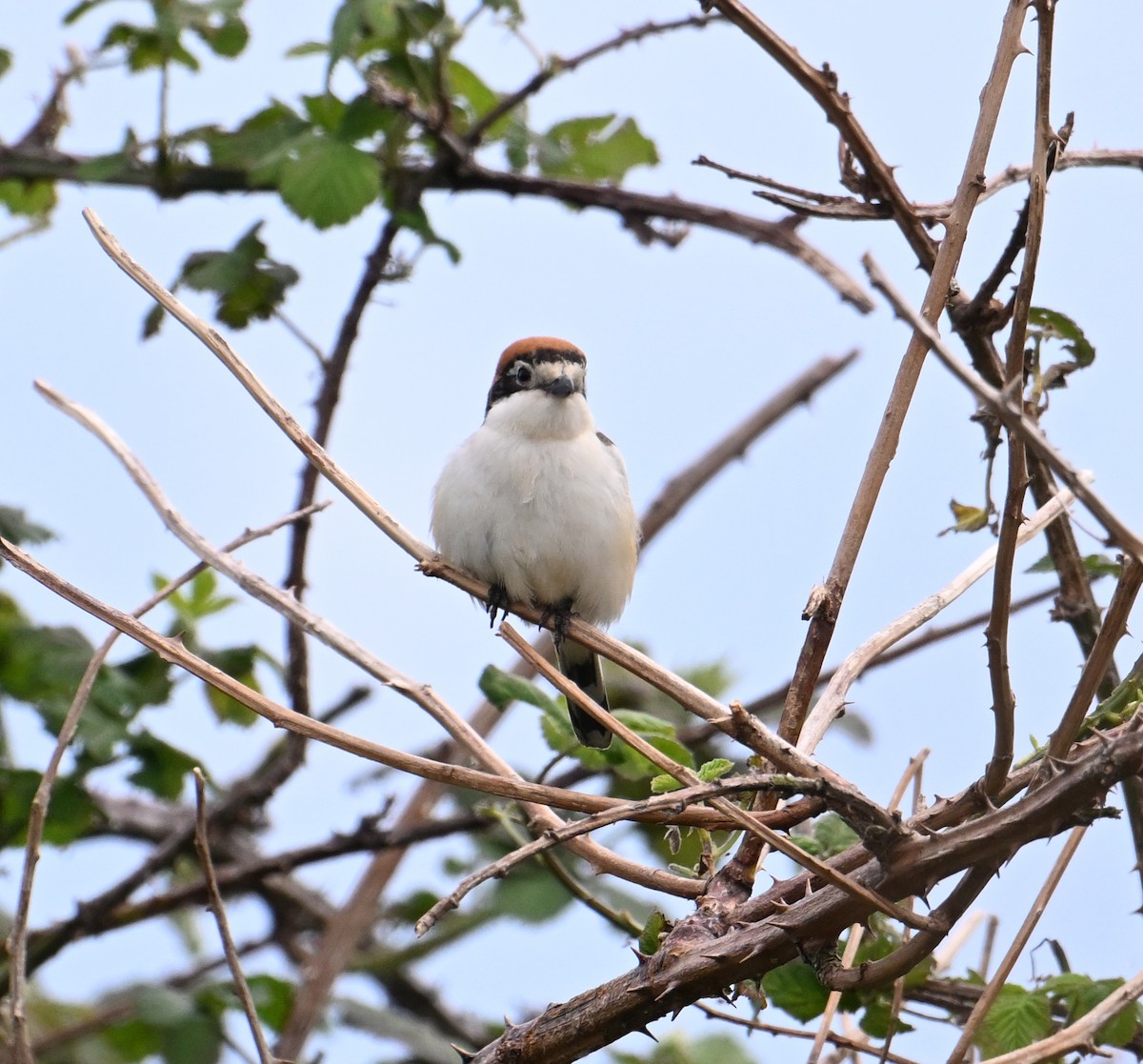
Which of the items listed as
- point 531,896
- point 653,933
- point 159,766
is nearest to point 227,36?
point 159,766

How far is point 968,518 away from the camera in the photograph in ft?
10.4

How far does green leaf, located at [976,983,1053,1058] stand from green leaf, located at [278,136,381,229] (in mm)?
2738

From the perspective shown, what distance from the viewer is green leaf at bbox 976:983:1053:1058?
8.98 feet

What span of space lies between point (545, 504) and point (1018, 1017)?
2.26 metres

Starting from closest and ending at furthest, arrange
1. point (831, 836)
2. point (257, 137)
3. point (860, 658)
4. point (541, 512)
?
point (860, 658) < point (831, 836) < point (541, 512) < point (257, 137)

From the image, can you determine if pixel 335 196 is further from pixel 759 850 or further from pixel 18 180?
pixel 759 850

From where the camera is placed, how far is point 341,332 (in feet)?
14.8

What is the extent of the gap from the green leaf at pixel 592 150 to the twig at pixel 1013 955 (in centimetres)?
318

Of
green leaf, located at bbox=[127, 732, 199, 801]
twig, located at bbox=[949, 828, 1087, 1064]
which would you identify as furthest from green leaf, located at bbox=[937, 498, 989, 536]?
green leaf, located at bbox=[127, 732, 199, 801]

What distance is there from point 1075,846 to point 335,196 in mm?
2784

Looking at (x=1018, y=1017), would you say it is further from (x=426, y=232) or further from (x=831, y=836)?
(x=426, y=232)

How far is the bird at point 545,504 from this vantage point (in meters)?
4.47

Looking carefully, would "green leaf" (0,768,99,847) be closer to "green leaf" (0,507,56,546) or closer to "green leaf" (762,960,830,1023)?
"green leaf" (0,507,56,546)

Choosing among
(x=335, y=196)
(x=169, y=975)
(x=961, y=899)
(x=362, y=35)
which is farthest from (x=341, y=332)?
(x=961, y=899)
